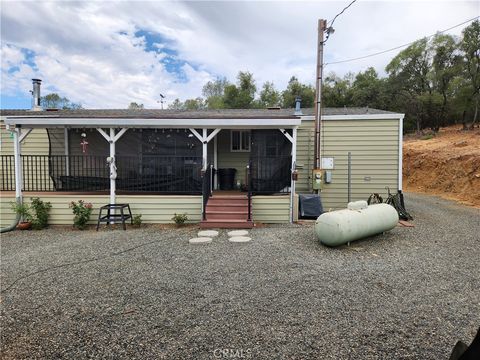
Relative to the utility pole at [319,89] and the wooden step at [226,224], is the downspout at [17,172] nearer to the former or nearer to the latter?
the wooden step at [226,224]

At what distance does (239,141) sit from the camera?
9.52 m

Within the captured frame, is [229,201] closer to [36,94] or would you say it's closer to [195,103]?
[36,94]

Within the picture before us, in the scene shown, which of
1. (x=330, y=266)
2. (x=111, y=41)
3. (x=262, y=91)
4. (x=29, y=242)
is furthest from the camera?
(x=262, y=91)

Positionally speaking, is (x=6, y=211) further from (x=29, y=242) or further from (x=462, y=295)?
(x=462, y=295)

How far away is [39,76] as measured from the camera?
12.2 metres

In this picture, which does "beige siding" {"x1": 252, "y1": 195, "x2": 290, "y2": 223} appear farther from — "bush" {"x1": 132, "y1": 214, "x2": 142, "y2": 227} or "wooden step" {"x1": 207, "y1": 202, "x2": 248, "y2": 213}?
"bush" {"x1": 132, "y1": 214, "x2": 142, "y2": 227}

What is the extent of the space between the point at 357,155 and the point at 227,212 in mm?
4575

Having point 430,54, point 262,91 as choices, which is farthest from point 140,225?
point 262,91

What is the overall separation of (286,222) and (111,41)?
1052 cm

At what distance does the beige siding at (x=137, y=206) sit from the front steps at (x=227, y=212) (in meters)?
0.42

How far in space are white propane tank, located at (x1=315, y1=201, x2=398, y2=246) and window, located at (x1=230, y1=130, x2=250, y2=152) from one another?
459 cm

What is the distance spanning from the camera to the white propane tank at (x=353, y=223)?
5219 mm

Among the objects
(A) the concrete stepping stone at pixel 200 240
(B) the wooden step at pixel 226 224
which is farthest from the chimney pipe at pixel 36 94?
(A) the concrete stepping stone at pixel 200 240

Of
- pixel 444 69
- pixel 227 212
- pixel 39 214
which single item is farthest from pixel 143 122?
pixel 444 69
